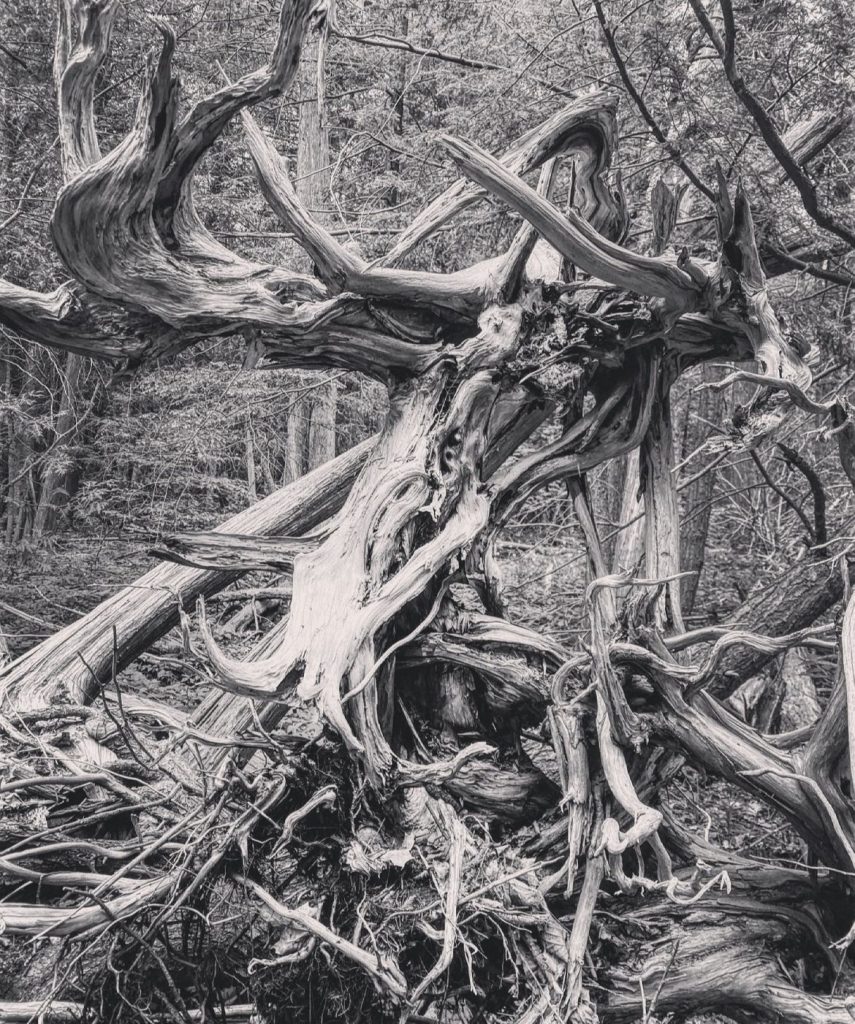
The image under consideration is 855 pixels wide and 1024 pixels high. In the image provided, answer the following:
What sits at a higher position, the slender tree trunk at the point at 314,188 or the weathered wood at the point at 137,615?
the slender tree trunk at the point at 314,188

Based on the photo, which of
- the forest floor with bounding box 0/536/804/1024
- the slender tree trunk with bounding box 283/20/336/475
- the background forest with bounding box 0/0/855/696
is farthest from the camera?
the slender tree trunk with bounding box 283/20/336/475

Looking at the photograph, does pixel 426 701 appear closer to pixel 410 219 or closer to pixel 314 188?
pixel 410 219

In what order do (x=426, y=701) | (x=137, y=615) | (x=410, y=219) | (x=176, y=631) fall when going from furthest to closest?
(x=176, y=631)
(x=410, y=219)
(x=137, y=615)
(x=426, y=701)

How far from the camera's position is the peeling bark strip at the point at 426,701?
327 centimetres

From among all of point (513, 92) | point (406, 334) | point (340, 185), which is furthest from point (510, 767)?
point (340, 185)

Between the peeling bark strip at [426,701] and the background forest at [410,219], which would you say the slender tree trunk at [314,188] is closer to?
the background forest at [410,219]

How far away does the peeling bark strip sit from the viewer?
3.27 metres

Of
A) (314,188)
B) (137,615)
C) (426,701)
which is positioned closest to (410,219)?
(314,188)

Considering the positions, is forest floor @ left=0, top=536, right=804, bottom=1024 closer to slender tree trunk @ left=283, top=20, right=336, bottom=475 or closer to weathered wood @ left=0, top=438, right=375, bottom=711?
weathered wood @ left=0, top=438, right=375, bottom=711

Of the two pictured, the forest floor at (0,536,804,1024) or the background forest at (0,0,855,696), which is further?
the forest floor at (0,536,804,1024)

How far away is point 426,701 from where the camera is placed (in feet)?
13.2

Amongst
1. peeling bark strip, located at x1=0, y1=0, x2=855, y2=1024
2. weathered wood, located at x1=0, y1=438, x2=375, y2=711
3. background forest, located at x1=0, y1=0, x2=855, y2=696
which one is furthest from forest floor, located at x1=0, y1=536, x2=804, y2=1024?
peeling bark strip, located at x1=0, y1=0, x2=855, y2=1024

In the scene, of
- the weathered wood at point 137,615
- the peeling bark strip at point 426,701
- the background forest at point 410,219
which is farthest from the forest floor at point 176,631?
the peeling bark strip at point 426,701

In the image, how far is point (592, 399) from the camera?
5129 mm
